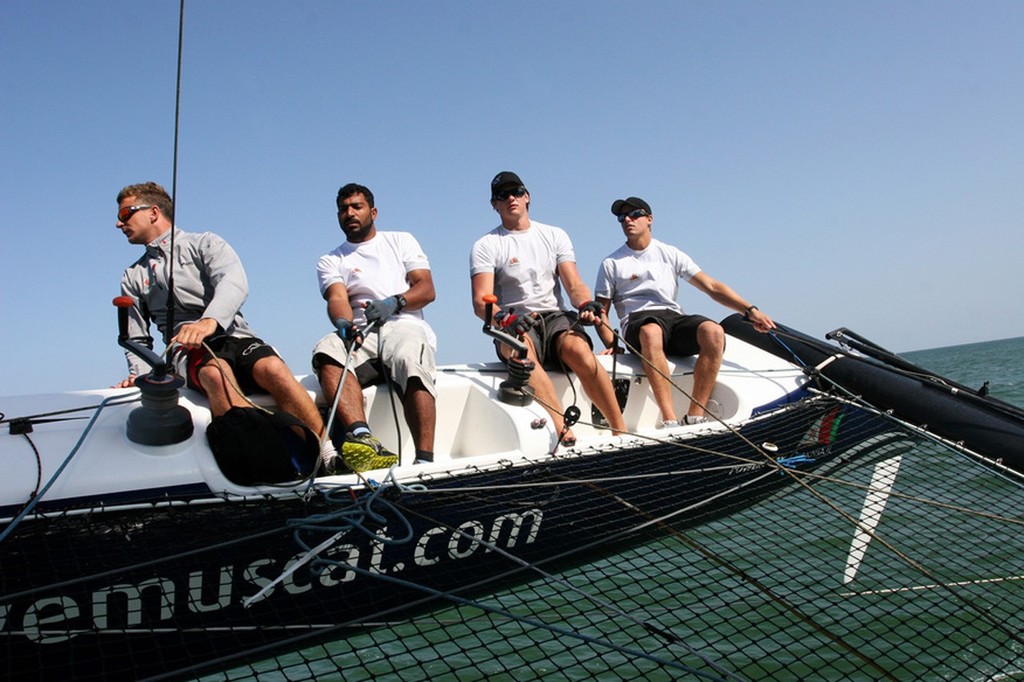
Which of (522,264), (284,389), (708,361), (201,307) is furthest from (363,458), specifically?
(708,361)

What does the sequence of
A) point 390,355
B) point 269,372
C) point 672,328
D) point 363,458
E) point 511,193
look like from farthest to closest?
1. point 672,328
2. point 511,193
3. point 390,355
4. point 269,372
5. point 363,458

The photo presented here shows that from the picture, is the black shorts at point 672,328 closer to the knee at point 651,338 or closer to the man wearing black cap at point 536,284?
the knee at point 651,338

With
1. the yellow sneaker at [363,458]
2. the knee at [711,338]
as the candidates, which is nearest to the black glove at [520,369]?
the yellow sneaker at [363,458]

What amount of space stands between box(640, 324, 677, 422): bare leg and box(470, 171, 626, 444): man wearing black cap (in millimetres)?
254

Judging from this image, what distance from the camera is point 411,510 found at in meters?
2.49

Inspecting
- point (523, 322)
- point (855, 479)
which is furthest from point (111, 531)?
point (855, 479)

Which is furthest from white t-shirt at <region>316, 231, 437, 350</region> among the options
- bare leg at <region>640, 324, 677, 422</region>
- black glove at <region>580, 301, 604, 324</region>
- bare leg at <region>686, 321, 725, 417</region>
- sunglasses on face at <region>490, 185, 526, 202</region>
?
bare leg at <region>686, 321, 725, 417</region>

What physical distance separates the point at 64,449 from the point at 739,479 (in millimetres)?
2650

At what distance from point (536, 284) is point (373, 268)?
90 cm

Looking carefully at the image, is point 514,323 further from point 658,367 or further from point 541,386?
point 658,367

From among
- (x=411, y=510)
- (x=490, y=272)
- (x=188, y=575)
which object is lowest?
(x=188, y=575)

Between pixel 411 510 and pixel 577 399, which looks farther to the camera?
pixel 577 399

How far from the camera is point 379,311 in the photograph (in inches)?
134

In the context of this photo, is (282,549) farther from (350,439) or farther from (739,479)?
(739,479)
